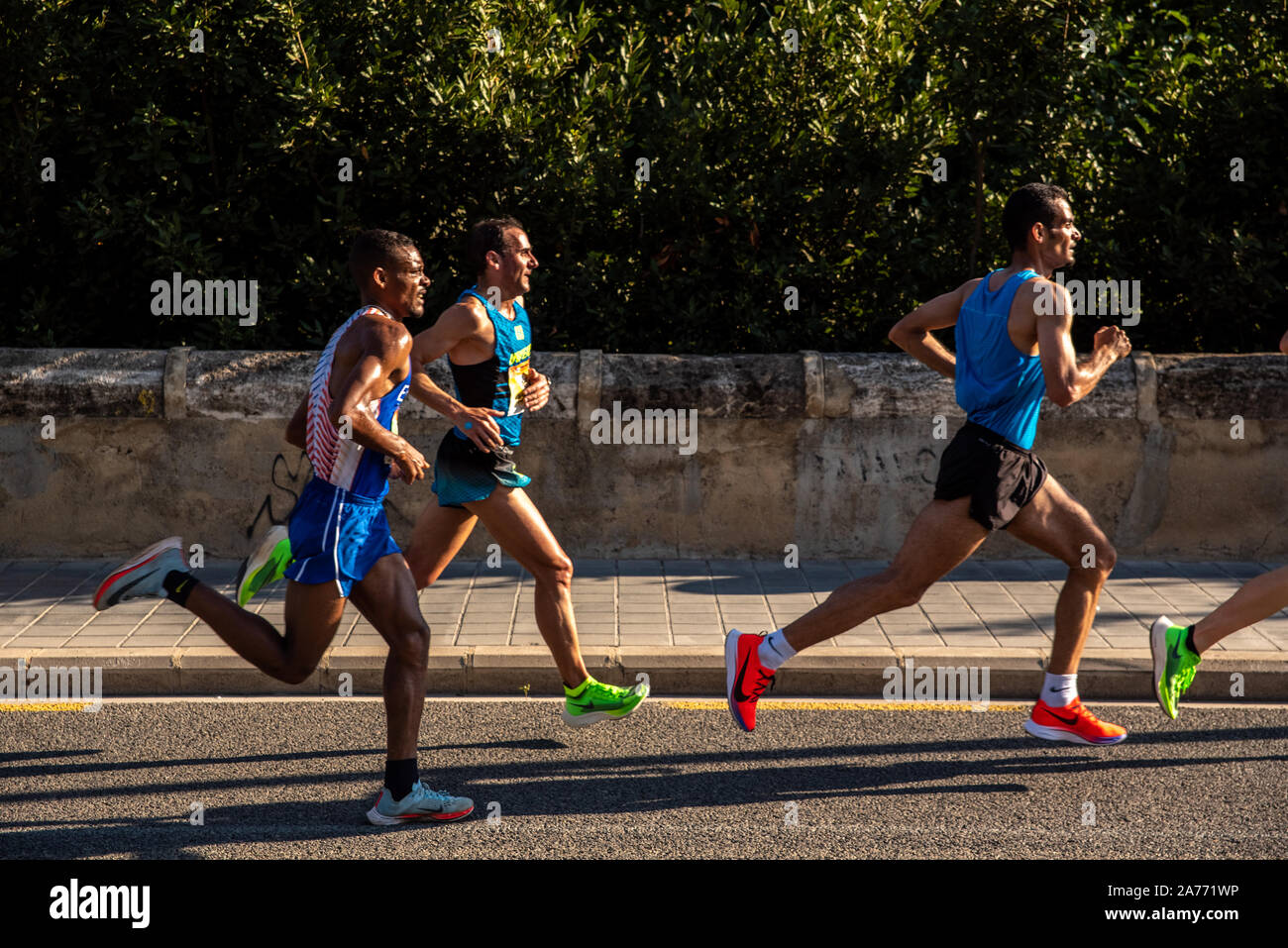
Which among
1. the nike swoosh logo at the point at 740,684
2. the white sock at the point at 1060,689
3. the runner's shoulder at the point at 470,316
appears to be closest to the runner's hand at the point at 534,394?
the runner's shoulder at the point at 470,316

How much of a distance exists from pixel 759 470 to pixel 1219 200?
3.55 m

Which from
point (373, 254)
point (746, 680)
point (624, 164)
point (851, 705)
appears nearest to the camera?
point (373, 254)

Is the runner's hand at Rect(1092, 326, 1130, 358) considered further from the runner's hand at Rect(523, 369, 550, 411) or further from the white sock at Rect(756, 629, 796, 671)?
the runner's hand at Rect(523, 369, 550, 411)

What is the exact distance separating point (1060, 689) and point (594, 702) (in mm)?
1783

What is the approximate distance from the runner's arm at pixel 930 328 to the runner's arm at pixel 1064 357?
1.60ft

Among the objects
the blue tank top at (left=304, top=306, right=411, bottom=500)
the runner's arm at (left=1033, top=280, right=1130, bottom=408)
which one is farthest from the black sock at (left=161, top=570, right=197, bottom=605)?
the runner's arm at (left=1033, top=280, right=1130, bottom=408)

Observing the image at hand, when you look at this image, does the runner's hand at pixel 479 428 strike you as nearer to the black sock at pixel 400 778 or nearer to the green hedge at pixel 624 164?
the black sock at pixel 400 778

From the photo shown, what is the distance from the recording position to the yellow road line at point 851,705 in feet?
19.7

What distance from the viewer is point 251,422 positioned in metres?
8.15

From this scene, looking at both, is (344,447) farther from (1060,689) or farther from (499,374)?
(1060,689)

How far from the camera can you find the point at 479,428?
17.4 feet

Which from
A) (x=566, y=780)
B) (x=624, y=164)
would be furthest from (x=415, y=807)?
(x=624, y=164)

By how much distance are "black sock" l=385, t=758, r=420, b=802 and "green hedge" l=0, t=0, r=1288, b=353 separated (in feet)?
15.9

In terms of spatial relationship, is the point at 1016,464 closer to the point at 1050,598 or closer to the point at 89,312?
the point at 1050,598
